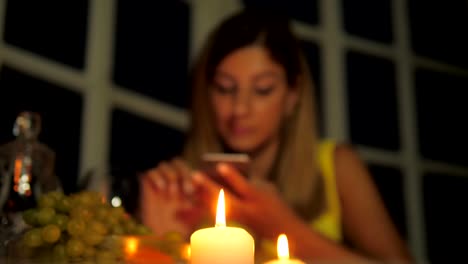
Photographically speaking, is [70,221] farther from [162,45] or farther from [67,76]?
[162,45]

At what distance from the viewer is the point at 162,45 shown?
3.79 feet

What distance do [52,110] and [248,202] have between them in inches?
15.5

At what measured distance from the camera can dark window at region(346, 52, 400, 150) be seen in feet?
4.65

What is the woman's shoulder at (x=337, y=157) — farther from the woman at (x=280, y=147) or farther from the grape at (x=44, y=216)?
the grape at (x=44, y=216)

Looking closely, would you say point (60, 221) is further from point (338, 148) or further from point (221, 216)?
point (338, 148)

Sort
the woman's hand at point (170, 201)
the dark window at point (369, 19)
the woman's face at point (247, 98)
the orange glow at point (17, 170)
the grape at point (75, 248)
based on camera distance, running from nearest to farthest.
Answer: the grape at point (75, 248)
the orange glow at point (17, 170)
the woman's hand at point (170, 201)
the woman's face at point (247, 98)
the dark window at point (369, 19)

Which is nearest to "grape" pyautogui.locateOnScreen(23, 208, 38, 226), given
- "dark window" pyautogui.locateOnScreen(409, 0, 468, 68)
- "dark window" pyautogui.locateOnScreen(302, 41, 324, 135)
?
"dark window" pyautogui.locateOnScreen(302, 41, 324, 135)

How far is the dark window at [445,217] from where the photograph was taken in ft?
4.73

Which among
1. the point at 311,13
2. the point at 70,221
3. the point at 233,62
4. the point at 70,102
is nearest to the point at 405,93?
the point at 311,13

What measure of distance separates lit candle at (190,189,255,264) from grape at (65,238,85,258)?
0.14 meters

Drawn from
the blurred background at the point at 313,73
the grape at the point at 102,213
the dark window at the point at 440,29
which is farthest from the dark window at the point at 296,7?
the grape at the point at 102,213

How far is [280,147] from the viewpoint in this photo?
46.7 inches

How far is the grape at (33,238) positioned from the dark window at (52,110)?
0.40m

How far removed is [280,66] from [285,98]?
7cm
